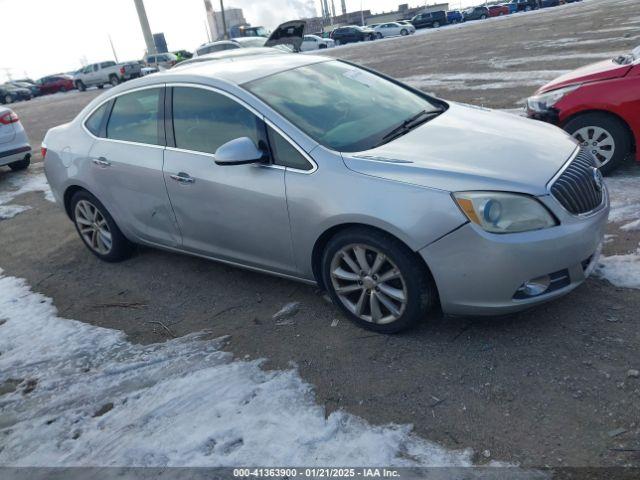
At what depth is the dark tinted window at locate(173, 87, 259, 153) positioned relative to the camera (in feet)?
12.1

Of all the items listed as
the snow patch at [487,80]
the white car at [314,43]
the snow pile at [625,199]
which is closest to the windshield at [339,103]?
the snow pile at [625,199]

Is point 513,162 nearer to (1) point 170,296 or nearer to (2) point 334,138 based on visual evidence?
(2) point 334,138

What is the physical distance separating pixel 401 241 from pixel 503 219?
56cm

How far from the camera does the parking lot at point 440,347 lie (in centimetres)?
249

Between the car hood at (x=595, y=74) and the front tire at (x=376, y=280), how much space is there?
3.48 metres

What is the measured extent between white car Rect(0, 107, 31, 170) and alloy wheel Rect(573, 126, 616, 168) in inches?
334

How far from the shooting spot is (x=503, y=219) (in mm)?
2848

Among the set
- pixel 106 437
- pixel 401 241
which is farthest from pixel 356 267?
pixel 106 437

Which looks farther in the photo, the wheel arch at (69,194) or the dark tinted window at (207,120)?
the wheel arch at (69,194)

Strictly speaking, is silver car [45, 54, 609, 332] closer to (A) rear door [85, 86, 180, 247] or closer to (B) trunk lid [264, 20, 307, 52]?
(A) rear door [85, 86, 180, 247]

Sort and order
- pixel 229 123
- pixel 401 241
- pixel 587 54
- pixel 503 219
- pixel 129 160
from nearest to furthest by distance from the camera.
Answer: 1. pixel 503 219
2. pixel 401 241
3. pixel 229 123
4. pixel 129 160
5. pixel 587 54

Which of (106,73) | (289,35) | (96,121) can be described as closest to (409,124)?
(96,121)

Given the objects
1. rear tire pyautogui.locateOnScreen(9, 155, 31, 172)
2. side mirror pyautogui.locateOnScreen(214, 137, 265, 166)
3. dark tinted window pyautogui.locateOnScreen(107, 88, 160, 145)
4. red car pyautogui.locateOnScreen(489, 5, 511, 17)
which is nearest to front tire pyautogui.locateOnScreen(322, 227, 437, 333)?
side mirror pyautogui.locateOnScreen(214, 137, 265, 166)

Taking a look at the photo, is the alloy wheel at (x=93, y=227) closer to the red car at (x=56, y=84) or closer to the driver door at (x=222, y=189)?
the driver door at (x=222, y=189)
